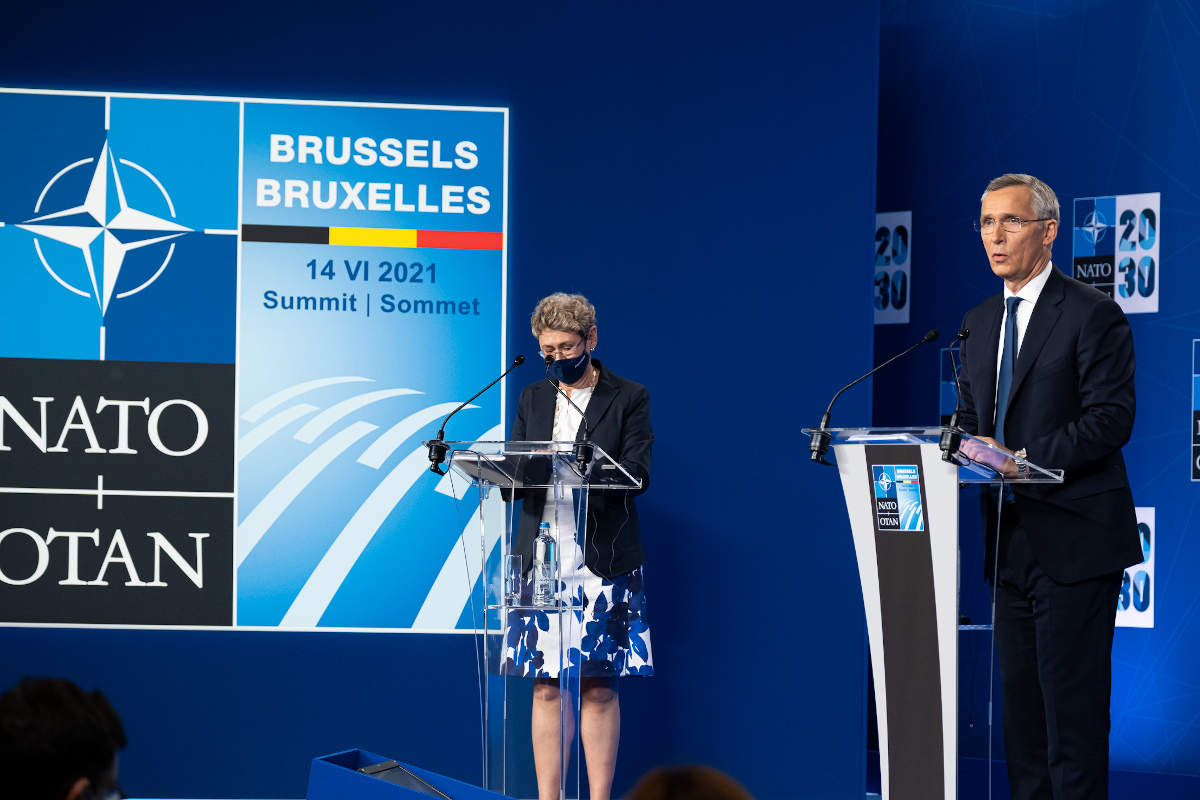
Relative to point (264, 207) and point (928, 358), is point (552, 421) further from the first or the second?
point (928, 358)

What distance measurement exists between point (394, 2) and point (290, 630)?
252 centimetres

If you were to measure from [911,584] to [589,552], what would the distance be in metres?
1.20

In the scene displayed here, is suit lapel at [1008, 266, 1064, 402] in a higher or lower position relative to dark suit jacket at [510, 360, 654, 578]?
higher

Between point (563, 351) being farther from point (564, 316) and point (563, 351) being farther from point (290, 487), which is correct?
point (290, 487)

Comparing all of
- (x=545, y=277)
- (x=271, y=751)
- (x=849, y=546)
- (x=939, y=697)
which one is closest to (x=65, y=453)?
(x=271, y=751)

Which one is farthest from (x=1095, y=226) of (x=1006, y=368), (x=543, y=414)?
(x=543, y=414)

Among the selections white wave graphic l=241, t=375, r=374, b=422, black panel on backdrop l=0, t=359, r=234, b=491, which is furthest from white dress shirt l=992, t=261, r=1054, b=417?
black panel on backdrop l=0, t=359, r=234, b=491

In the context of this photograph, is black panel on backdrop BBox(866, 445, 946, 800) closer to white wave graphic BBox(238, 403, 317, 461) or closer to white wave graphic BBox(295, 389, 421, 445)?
white wave graphic BBox(295, 389, 421, 445)

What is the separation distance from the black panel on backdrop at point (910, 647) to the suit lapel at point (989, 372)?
→ 410 mm

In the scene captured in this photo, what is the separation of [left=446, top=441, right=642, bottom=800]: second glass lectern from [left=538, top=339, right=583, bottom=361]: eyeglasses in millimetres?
361

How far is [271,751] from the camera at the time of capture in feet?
14.9

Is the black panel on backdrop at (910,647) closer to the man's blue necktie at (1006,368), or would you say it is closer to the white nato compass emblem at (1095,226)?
the man's blue necktie at (1006,368)

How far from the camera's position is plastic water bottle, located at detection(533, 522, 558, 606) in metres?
3.49

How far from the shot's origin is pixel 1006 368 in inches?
119
